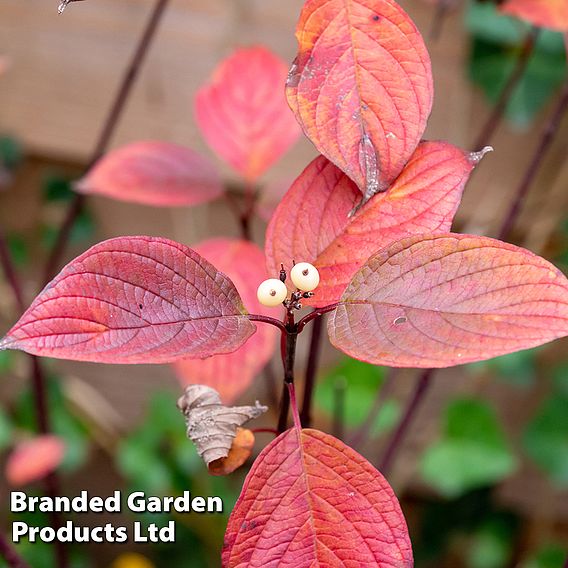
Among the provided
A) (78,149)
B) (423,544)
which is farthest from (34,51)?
(423,544)

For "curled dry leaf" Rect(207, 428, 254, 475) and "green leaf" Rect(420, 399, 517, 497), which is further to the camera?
"green leaf" Rect(420, 399, 517, 497)

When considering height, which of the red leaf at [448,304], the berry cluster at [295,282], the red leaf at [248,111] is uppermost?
the red leaf at [248,111]

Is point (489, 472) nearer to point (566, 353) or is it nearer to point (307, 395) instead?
point (566, 353)

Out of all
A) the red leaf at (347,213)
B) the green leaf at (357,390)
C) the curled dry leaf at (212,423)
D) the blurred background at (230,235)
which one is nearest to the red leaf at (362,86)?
the red leaf at (347,213)

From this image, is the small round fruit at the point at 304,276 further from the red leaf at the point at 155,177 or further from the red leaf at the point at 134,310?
the red leaf at the point at 155,177

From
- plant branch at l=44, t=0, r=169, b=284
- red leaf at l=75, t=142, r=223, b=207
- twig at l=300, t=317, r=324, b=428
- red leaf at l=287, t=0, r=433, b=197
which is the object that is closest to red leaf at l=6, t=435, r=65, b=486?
plant branch at l=44, t=0, r=169, b=284

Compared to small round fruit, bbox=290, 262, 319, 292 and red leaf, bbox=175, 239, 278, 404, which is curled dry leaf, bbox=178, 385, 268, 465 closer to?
small round fruit, bbox=290, 262, 319, 292
